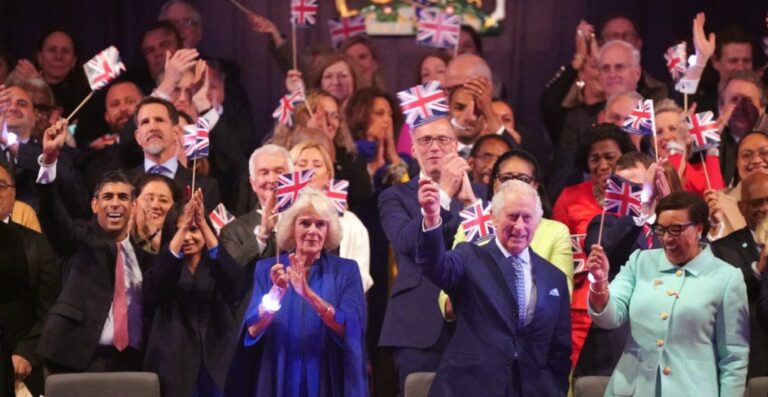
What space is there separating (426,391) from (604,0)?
4.67 m

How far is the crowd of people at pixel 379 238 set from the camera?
18.6ft

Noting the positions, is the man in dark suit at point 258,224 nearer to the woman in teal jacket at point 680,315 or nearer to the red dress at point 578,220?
the red dress at point 578,220

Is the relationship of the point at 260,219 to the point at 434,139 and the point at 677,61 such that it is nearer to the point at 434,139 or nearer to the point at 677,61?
the point at 434,139

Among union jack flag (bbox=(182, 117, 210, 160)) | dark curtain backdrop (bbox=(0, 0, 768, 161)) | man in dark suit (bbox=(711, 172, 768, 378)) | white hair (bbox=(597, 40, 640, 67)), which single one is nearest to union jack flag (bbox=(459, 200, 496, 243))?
man in dark suit (bbox=(711, 172, 768, 378))

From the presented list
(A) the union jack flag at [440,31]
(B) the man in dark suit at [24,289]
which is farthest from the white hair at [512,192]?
(A) the union jack flag at [440,31]

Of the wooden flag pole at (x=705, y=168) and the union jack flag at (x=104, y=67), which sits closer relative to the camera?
the wooden flag pole at (x=705, y=168)

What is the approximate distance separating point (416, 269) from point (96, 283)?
1.29 meters

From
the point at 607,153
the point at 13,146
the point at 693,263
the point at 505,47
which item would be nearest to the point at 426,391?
the point at 693,263

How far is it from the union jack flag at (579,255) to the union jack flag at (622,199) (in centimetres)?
28

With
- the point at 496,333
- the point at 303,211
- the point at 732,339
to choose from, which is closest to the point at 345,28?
the point at 303,211

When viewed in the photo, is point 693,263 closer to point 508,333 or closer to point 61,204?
point 508,333

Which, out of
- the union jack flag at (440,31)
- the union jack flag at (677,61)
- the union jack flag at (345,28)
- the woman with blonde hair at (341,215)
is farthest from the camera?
the union jack flag at (345,28)

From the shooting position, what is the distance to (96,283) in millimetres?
6562

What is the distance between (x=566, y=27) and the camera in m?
10.0
